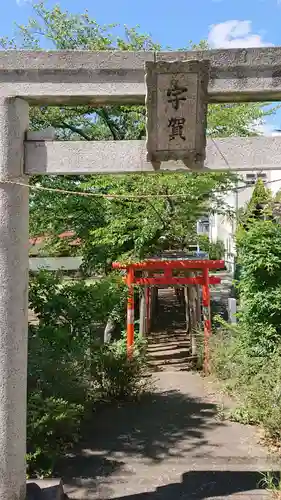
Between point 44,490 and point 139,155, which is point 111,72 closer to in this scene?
point 139,155

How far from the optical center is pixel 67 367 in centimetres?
614

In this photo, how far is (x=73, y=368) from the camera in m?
6.30

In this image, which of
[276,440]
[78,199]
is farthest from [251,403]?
[78,199]

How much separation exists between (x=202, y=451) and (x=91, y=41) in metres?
10.6

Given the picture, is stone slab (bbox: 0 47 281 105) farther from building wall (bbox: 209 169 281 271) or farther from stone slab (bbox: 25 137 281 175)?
building wall (bbox: 209 169 281 271)

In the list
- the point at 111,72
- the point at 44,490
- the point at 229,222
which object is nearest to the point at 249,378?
the point at 44,490

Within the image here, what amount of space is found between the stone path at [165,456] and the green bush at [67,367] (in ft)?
1.02

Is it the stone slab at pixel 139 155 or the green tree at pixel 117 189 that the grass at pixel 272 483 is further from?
the green tree at pixel 117 189

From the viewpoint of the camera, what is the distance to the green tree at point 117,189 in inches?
409

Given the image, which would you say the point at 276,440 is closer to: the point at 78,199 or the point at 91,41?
the point at 78,199

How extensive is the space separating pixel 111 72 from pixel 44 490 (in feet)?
12.6

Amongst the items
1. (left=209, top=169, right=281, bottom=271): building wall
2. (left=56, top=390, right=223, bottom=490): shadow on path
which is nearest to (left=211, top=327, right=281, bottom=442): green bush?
(left=56, top=390, right=223, bottom=490): shadow on path

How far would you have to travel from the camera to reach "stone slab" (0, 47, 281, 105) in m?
4.07

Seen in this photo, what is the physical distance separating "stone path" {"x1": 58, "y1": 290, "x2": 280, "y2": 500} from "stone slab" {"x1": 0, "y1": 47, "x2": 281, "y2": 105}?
3943mm
